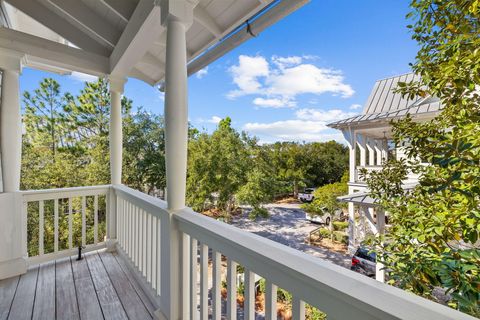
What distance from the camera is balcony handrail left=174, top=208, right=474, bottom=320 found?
0.61 m

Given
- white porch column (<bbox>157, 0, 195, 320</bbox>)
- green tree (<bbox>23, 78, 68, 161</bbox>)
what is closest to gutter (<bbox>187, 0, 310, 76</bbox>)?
white porch column (<bbox>157, 0, 195, 320</bbox>)

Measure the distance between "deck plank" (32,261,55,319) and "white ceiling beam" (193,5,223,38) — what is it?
2.72m

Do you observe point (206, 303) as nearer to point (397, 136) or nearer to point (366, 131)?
point (397, 136)

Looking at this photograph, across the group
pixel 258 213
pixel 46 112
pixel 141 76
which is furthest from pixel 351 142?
pixel 46 112

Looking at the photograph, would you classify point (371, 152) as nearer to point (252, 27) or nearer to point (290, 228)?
point (252, 27)

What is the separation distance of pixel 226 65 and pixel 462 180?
39.9 ft

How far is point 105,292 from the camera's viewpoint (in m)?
2.22

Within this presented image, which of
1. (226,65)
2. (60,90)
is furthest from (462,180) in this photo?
(60,90)

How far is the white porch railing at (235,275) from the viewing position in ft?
2.14

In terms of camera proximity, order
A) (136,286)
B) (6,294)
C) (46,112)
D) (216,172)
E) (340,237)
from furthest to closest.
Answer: (46,112) < (216,172) < (340,237) < (136,286) < (6,294)

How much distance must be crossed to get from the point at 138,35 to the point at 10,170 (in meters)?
1.99

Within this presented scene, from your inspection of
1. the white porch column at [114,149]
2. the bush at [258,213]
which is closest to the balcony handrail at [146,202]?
the white porch column at [114,149]

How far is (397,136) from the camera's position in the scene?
1.24m

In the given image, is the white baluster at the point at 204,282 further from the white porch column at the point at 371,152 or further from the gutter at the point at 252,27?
the gutter at the point at 252,27
